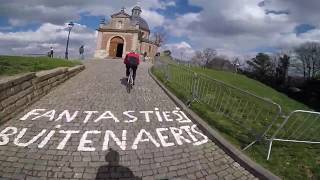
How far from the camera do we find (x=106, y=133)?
6742 mm

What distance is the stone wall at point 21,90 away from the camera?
7.18m

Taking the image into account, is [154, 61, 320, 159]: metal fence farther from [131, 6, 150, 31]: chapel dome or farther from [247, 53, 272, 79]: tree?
[247, 53, 272, 79]: tree

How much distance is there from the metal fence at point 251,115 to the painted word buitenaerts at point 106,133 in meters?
1.09

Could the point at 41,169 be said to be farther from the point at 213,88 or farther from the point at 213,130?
the point at 213,88

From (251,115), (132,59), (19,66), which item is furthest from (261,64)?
(251,115)

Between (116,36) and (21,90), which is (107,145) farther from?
(116,36)

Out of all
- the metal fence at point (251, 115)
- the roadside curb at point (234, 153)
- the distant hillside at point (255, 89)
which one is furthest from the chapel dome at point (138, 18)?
the roadside curb at point (234, 153)

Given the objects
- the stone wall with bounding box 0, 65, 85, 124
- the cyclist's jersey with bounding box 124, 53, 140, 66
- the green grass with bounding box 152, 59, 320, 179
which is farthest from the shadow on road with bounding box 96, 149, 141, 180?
the cyclist's jersey with bounding box 124, 53, 140, 66

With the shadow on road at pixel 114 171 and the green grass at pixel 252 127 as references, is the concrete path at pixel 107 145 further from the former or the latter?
the green grass at pixel 252 127

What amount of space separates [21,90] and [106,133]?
323 centimetres

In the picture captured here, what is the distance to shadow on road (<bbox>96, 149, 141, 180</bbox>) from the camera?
4906 millimetres

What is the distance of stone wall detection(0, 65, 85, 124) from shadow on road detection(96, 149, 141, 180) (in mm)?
3306

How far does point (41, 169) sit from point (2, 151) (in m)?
1.14

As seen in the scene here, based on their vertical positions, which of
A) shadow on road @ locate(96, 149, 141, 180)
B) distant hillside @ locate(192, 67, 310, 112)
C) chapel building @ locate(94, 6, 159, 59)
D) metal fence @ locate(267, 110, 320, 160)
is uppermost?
chapel building @ locate(94, 6, 159, 59)
